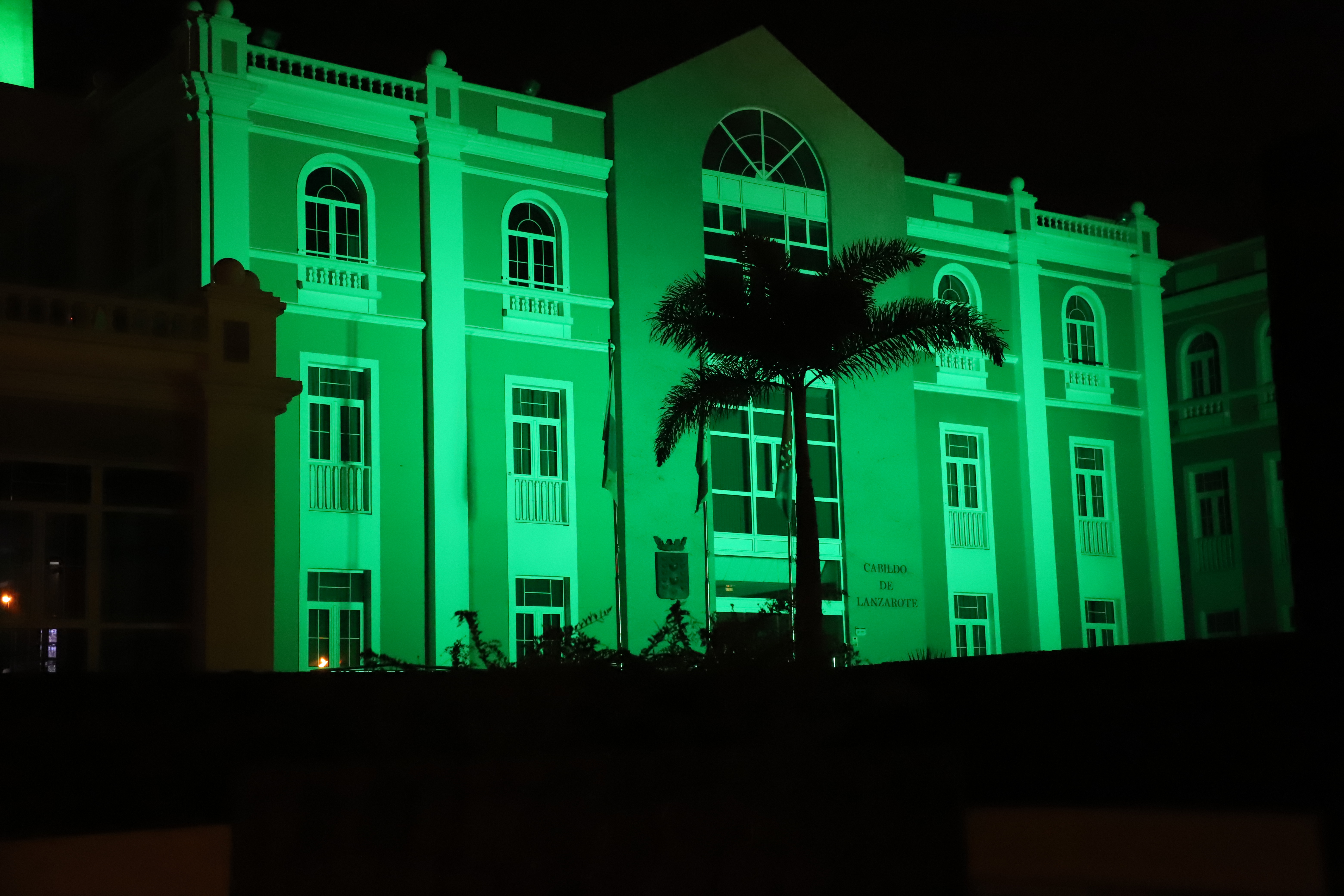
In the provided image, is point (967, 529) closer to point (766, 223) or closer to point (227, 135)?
point (766, 223)

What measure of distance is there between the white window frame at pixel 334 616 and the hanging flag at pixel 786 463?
666cm

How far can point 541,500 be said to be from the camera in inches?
978

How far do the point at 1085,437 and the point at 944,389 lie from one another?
3.75 metres

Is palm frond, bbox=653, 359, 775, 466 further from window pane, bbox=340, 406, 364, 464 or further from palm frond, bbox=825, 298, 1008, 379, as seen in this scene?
window pane, bbox=340, 406, 364, 464

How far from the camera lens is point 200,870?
8.36 metres

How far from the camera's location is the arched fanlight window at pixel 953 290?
30.2m

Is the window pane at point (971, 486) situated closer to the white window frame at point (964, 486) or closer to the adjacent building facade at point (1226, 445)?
the white window frame at point (964, 486)

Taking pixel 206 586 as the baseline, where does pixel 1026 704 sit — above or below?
below

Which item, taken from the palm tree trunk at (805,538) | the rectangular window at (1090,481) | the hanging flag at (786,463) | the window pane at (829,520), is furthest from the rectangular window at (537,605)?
the rectangular window at (1090,481)

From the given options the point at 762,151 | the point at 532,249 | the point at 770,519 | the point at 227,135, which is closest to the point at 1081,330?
the point at 762,151

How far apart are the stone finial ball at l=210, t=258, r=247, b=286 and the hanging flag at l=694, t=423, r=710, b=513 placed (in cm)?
763

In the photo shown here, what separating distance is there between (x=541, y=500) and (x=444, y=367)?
269 cm

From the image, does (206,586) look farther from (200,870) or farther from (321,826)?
(321,826)

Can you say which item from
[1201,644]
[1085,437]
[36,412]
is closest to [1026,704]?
[1201,644]
